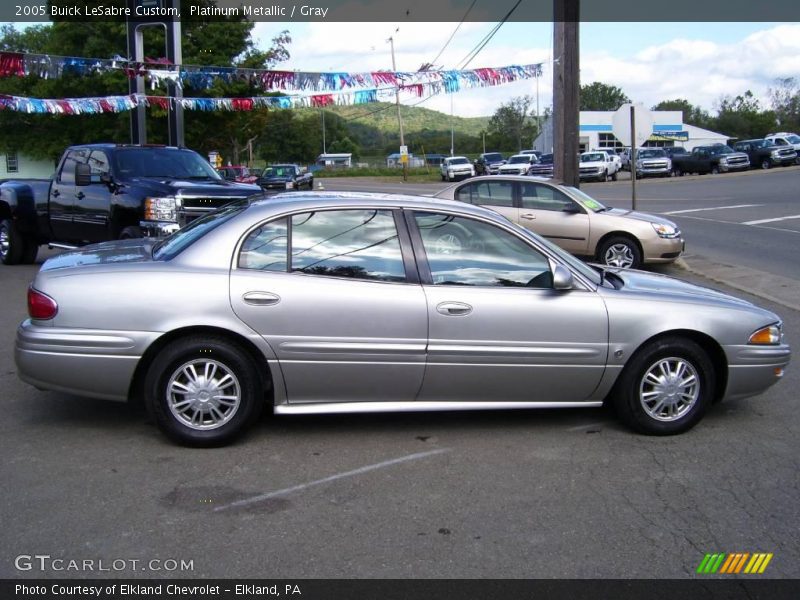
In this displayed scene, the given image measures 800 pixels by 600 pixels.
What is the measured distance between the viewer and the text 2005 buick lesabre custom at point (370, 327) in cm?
515

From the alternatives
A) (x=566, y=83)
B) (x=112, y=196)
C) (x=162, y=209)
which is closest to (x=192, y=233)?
(x=162, y=209)

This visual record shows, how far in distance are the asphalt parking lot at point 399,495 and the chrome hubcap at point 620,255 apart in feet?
23.8

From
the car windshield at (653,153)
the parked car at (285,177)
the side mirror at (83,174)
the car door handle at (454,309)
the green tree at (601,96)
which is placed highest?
the green tree at (601,96)

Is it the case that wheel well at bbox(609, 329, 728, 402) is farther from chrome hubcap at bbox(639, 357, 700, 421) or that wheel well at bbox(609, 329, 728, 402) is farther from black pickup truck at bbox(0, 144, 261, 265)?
black pickup truck at bbox(0, 144, 261, 265)

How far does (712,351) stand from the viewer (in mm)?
5637

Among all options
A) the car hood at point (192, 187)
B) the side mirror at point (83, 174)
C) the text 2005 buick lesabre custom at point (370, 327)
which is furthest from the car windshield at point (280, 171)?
the text 2005 buick lesabre custom at point (370, 327)

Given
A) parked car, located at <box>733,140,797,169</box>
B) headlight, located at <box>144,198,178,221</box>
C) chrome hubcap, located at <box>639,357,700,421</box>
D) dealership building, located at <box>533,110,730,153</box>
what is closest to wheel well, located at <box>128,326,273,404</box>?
chrome hubcap, located at <box>639,357,700,421</box>

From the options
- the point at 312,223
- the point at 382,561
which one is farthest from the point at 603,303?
the point at 382,561

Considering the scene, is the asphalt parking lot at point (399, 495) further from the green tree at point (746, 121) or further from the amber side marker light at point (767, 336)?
the green tree at point (746, 121)

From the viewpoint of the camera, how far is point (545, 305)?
17.6 feet

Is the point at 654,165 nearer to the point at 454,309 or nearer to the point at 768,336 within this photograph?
the point at 768,336

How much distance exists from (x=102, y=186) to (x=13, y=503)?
26.9 feet

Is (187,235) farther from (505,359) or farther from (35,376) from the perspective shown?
(505,359)
